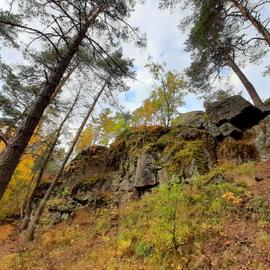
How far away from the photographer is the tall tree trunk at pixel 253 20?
990 centimetres

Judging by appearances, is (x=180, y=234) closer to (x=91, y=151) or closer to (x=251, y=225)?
(x=251, y=225)

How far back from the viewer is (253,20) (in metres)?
10.1

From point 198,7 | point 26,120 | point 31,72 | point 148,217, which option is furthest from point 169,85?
point 26,120

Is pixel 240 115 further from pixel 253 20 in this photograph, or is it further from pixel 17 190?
pixel 17 190

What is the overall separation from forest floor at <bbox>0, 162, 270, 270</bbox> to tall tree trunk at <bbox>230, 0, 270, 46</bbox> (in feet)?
15.9

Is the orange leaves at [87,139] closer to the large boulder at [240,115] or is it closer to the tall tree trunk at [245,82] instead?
the tall tree trunk at [245,82]

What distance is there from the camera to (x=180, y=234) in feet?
19.7

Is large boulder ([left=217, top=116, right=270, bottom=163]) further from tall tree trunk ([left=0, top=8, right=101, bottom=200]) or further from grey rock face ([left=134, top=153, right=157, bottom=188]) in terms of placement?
tall tree trunk ([left=0, top=8, right=101, bottom=200])

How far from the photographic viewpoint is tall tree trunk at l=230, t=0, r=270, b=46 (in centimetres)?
990

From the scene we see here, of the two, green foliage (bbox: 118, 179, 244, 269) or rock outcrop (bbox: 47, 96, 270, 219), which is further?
rock outcrop (bbox: 47, 96, 270, 219)

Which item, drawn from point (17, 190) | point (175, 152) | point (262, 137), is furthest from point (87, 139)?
point (262, 137)

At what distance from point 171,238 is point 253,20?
338 inches

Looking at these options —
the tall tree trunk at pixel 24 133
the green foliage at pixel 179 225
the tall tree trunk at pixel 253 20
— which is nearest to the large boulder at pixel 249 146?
the green foliage at pixel 179 225

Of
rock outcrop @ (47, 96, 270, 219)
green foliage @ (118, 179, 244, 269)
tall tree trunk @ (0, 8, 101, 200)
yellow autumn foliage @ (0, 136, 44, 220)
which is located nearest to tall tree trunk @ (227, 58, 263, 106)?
rock outcrop @ (47, 96, 270, 219)
